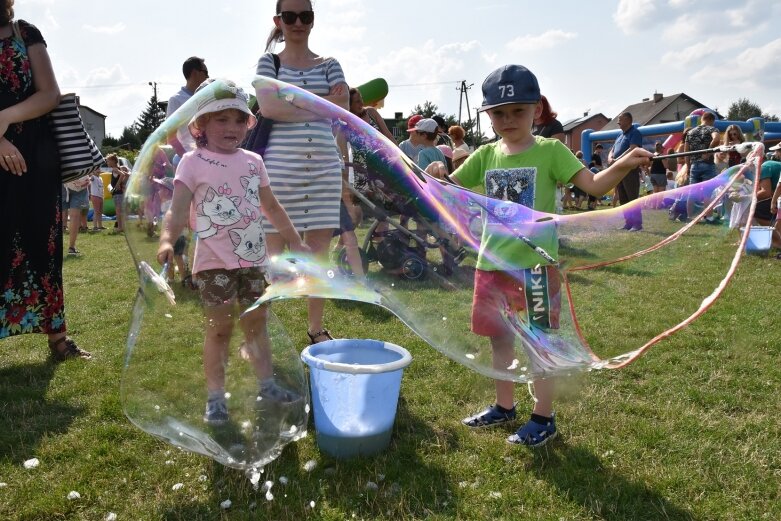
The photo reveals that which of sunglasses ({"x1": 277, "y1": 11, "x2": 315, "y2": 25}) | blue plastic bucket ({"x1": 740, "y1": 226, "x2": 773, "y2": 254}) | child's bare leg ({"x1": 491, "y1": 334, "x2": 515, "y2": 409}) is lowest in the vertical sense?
blue plastic bucket ({"x1": 740, "y1": 226, "x2": 773, "y2": 254})

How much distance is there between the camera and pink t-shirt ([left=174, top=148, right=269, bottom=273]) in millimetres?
2234

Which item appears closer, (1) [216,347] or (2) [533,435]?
(1) [216,347]

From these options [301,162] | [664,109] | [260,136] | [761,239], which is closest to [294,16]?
[260,136]

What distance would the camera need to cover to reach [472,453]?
268cm

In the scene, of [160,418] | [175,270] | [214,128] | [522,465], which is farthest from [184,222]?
[522,465]

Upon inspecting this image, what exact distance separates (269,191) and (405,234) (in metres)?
0.60

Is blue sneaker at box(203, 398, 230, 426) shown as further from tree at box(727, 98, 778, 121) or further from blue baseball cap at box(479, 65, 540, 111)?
tree at box(727, 98, 778, 121)

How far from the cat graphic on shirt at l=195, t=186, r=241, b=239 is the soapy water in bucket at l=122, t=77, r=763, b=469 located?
0.65 ft

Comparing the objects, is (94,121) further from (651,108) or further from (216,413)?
(216,413)

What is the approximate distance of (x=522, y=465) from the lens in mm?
2572

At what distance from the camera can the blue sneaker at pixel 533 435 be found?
272 cm

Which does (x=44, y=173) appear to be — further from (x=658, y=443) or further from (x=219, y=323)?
(x=658, y=443)

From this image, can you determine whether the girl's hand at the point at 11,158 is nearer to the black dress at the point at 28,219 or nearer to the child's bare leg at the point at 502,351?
the black dress at the point at 28,219

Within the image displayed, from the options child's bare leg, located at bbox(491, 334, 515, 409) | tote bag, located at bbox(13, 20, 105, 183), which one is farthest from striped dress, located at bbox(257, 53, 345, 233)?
tote bag, located at bbox(13, 20, 105, 183)
